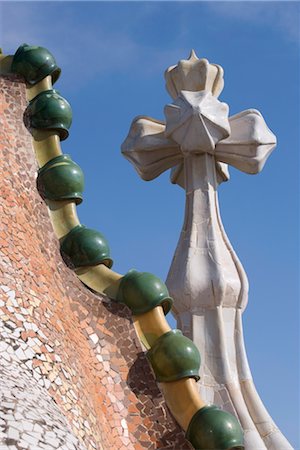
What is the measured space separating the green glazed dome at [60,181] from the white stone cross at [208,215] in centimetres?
221

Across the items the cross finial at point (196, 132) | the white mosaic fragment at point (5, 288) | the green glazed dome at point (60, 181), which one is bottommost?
the white mosaic fragment at point (5, 288)

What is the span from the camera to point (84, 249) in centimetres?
526

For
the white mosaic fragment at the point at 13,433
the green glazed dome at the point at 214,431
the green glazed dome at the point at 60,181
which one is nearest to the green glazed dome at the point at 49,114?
the green glazed dome at the point at 60,181

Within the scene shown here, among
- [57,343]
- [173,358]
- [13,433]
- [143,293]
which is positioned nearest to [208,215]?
[143,293]

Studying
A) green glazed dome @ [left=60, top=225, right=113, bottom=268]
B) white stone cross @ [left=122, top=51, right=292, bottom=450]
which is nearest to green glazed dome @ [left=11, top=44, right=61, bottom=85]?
green glazed dome @ [left=60, top=225, right=113, bottom=268]

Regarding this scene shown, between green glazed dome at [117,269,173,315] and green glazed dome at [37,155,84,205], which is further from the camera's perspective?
green glazed dome at [37,155,84,205]

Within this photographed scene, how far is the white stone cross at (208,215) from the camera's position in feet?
23.5

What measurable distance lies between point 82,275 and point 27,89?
4.06ft

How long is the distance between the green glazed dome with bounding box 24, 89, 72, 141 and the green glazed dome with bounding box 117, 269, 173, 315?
1.03 meters

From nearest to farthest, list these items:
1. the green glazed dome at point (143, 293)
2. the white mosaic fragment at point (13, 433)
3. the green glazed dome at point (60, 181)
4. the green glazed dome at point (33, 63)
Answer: the white mosaic fragment at point (13, 433), the green glazed dome at point (143, 293), the green glazed dome at point (60, 181), the green glazed dome at point (33, 63)

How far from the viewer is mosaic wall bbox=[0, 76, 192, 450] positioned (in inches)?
168

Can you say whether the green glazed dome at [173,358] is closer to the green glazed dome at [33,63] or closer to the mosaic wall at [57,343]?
the mosaic wall at [57,343]

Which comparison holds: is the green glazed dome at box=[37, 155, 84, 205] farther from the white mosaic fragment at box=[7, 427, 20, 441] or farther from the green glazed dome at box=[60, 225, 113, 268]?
the white mosaic fragment at box=[7, 427, 20, 441]

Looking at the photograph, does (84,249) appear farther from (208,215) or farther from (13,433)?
(208,215)
